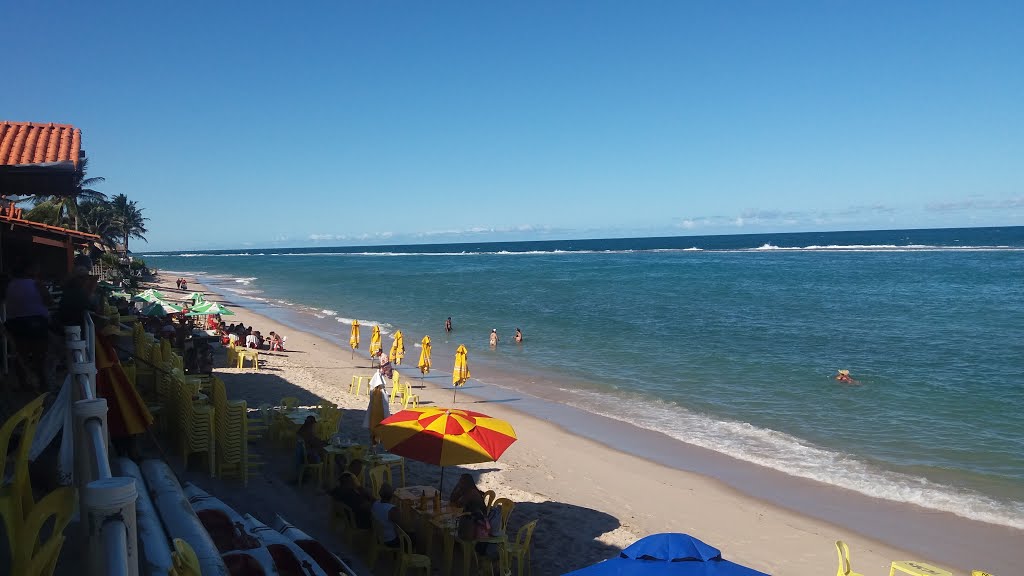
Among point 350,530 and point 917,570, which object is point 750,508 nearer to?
point 917,570

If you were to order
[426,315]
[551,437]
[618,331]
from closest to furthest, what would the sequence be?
[551,437] → [618,331] → [426,315]

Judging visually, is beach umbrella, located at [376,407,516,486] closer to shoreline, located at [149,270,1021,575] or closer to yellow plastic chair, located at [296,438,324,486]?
yellow plastic chair, located at [296,438,324,486]

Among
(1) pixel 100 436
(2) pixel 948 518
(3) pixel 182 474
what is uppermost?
(1) pixel 100 436

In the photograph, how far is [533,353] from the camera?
77.7 feet

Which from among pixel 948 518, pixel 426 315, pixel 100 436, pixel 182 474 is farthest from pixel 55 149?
pixel 426 315

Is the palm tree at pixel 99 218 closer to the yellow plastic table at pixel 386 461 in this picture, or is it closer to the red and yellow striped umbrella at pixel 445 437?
the yellow plastic table at pixel 386 461

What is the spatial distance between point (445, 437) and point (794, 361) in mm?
17229

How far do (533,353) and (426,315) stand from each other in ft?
42.7

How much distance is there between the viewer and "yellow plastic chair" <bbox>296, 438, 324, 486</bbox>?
8195mm

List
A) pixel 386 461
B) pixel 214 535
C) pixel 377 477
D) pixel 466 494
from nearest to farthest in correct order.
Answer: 1. pixel 214 535
2. pixel 466 494
3. pixel 377 477
4. pixel 386 461

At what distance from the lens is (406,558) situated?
615cm

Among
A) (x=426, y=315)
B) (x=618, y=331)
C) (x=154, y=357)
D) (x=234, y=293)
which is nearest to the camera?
(x=154, y=357)

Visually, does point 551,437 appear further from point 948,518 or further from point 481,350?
point 481,350

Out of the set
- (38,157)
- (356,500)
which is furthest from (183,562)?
(38,157)
